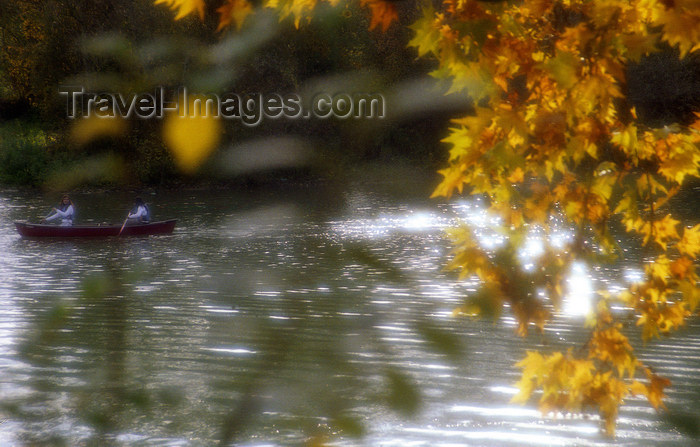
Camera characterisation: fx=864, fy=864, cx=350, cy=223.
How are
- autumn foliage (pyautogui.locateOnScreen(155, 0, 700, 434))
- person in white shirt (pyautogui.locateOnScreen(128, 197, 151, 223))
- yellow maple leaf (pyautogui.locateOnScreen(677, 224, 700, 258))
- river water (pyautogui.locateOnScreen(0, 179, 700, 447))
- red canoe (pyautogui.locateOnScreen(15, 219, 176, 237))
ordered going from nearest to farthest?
autumn foliage (pyautogui.locateOnScreen(155, 0, 700, 434))
yellow maple leaf (pyautogui.locateOnScreen(677, 224, 700, 258))
river water (pyautogui.locateOnScreen(0, 179, 700, 447))
red canoe (pyautogui.locateOnScreen(15, 219, 176, 237))
person in white shirt (pyautogui.locateOnScreen(128, 197, 151, 223))

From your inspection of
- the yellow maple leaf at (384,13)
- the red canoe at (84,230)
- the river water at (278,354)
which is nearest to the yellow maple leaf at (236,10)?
the yellow maple leaf at (384,13)

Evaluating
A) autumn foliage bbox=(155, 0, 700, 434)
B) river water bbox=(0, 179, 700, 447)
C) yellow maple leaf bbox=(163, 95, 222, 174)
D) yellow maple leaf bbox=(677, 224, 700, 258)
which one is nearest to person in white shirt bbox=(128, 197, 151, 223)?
river water bbox=(0, 179, 700, 447)

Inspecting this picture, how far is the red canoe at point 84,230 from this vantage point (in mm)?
26078

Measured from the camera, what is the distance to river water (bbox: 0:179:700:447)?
8844 millimetres

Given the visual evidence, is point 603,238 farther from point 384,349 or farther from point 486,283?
point 384,349

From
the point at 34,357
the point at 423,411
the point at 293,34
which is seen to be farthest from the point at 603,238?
the point at 293,34

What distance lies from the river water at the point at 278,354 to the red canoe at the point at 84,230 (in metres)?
1.93

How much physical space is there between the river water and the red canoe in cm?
193

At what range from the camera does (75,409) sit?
960 cm

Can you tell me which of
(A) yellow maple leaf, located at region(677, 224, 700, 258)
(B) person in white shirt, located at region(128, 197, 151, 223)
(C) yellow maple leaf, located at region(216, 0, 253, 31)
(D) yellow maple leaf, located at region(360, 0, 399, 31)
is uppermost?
(C) yellow maple leaf, located at region(216, 0, 253, 31)

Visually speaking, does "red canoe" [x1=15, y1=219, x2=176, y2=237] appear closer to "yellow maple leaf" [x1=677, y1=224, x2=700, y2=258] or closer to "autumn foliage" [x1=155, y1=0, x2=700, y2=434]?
"autumn foliage" [x1=155, y1=0, x2=700, y2=434]

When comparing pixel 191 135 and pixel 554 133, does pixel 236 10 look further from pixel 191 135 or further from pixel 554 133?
pixel 191 135

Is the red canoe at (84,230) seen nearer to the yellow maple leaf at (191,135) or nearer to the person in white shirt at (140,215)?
the person in white shirt at (140,215)

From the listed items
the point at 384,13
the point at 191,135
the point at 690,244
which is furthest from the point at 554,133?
the point at 191,135
